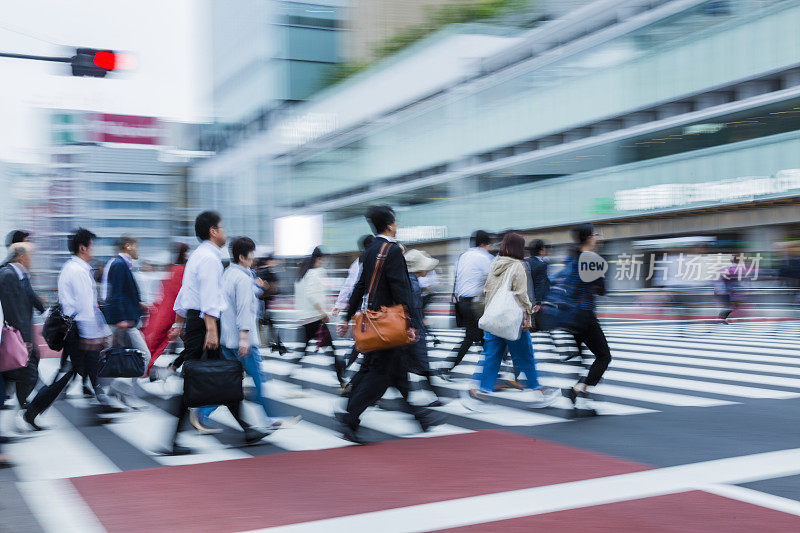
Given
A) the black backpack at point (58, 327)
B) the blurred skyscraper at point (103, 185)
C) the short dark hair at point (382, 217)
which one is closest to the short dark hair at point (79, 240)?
the blurred skyscraper at point (103, 185)

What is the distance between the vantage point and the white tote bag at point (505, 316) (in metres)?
7.59

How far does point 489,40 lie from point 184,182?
55740 millimetres

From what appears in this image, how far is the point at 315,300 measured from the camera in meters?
9.50

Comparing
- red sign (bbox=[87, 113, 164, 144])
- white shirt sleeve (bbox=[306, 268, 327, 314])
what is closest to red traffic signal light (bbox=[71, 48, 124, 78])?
white shirt sleeve (bbox=[306, 268, 327, 314])

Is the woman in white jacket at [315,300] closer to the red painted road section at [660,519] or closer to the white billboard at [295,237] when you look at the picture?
the red painted road section at [660,519]

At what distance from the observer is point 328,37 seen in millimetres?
70562

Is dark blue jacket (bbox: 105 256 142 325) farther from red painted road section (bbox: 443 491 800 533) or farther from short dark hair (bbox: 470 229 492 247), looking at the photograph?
red painted road section (bbox: 443 491 800 533)

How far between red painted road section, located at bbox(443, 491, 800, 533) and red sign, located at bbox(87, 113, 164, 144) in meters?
24.8

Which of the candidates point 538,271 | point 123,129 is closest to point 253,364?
point 538,271

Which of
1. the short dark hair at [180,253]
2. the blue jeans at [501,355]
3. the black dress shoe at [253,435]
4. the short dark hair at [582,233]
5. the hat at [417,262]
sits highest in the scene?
→ the short dark hair at [582,233]

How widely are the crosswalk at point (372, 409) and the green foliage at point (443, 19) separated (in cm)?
4025

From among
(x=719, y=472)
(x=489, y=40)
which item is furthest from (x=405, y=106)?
(x=719, y=472)

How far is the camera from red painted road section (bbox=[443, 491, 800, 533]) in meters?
4.15

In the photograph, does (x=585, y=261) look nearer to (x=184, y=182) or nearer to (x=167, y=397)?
(x=167, y=397)
